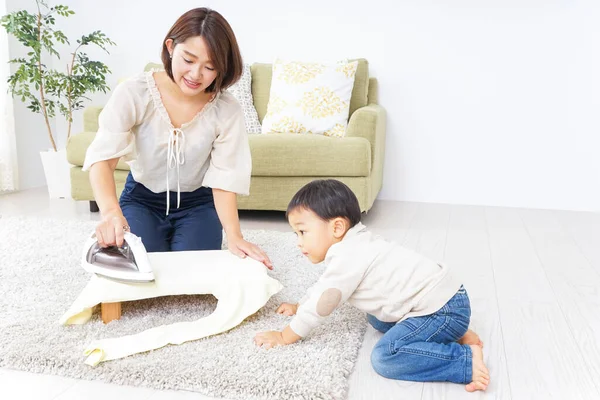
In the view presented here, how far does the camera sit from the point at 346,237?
131 centimetres

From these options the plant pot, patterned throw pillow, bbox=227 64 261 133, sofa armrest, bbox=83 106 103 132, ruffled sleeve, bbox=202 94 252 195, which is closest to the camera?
ruffled sleeve, bbox=202 94 252 195

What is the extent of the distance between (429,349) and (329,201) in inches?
14.5

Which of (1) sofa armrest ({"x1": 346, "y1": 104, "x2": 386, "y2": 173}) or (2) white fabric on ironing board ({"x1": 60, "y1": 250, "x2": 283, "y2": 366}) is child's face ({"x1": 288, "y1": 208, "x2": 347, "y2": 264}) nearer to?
(2) white fabric on ironing board ({"x1": 60, "y1": 250, "x2": 283, "y2": 366})

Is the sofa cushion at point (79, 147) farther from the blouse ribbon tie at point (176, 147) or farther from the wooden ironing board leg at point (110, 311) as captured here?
the wooden ironing board leg at point (110, 311)

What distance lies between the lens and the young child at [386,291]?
124cm

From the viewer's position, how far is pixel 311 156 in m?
2.71

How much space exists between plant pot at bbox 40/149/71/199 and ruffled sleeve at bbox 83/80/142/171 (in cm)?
190

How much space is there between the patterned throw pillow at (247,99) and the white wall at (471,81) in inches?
14.8

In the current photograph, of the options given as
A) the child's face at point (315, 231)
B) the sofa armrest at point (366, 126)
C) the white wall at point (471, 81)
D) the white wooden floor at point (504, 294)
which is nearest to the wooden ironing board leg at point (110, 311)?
the white wooden floor at point (504, 294)

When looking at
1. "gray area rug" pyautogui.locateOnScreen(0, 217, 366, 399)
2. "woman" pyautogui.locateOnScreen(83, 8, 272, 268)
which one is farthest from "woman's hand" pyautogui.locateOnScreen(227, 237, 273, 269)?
"gray area rug" pyautogui.locateOnScreen(0, 217, 366, 399)

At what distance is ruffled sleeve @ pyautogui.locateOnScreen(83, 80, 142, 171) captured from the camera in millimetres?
1613

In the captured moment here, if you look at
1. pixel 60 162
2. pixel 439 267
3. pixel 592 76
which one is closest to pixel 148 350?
pixel 439 267

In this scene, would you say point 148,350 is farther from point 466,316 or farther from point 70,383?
point 466,316

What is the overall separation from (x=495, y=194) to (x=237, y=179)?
7.05 ft
